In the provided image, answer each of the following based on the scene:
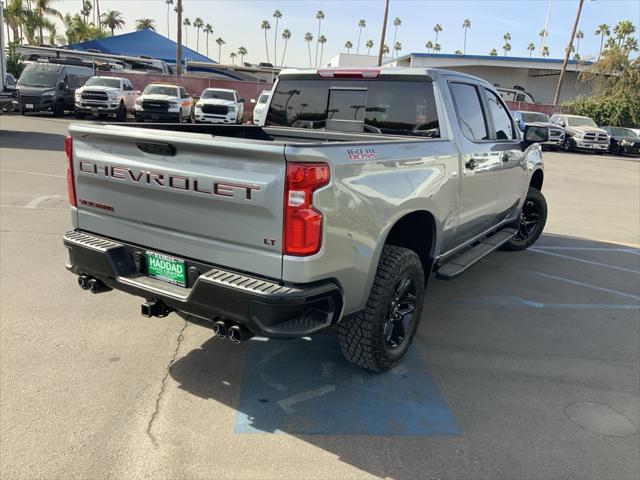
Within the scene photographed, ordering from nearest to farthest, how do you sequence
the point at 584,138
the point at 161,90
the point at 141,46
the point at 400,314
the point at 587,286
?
the point at 400,314
the point at 587,286
the point at 161,90
the point at 584,138
the point at 141,46

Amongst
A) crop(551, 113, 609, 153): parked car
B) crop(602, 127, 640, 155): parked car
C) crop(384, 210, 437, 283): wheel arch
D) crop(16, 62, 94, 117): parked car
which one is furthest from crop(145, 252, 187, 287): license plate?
crop(602, 127, 640, 155): parked car

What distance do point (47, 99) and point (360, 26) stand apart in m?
124

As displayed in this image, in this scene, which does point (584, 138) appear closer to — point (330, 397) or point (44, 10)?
point (330, 397)

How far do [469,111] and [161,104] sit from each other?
64.7 feet

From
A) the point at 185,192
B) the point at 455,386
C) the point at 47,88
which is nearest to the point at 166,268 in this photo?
the point at 185,192

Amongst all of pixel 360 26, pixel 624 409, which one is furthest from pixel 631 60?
pixel 360 26

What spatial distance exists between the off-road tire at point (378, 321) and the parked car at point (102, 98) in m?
21.2

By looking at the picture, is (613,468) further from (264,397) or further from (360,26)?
(360,26)

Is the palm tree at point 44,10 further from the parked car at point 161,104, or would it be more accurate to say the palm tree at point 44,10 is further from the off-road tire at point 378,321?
the off-road tire at point 378,321

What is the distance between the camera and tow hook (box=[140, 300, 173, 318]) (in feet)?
10.4

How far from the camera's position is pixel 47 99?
22406mm

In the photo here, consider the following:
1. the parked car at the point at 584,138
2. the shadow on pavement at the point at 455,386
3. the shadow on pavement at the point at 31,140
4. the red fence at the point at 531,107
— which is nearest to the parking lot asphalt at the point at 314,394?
the shadow on pavement at the point at 455,386

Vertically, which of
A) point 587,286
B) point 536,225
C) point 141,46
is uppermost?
point 141,46

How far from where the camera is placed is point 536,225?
23.0 ft
